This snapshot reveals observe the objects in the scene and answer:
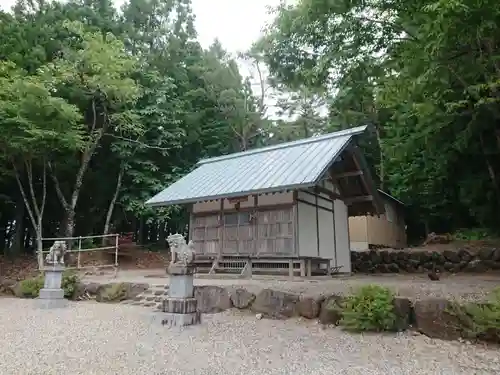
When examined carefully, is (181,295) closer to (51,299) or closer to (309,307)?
(309,307)

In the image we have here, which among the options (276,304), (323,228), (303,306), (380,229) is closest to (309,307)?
(303,306)

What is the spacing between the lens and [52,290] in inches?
364

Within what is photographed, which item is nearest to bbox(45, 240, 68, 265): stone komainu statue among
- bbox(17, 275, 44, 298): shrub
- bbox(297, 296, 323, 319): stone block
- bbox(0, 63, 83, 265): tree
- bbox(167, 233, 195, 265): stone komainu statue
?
bbox(17, 275, 44, 298): shrub

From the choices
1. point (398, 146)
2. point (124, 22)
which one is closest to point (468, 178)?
point (398, 146)

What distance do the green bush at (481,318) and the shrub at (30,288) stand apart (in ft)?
33.8

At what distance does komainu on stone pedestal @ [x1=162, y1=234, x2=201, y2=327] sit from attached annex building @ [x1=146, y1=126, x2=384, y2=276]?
358 centimetres

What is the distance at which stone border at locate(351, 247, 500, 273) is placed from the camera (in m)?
12.4

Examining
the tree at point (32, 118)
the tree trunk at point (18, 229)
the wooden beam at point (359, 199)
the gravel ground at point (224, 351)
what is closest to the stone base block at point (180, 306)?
the gravel ground at point (224, 351)

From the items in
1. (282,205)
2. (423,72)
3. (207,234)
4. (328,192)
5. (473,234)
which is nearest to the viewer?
(423,72)

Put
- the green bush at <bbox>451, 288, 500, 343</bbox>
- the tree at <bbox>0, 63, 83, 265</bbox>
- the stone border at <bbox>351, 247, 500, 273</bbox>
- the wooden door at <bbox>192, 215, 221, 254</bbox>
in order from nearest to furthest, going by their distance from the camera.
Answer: the green bush at <bbox>451, 288, 500, 343</bbox> < the wooden door at <bbox>192, 215, 221, 254</bbox> < the stone border at <bbox>351, 247, 500, 273</bbox> < the tree at <bbox>0, 63, 83, 265</bbox>

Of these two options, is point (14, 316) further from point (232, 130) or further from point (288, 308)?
point (232, 130)

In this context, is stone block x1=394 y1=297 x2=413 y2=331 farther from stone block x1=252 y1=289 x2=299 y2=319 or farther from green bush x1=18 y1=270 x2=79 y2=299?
green bush x1=18 y1=270 x2=79 y2=299

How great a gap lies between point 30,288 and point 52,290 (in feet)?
6.47

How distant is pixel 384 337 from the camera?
538cm
